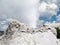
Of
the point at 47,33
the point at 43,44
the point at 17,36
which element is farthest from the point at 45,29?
the point at 17,36

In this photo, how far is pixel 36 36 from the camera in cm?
768

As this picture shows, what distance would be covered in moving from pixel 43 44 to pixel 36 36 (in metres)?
0.44

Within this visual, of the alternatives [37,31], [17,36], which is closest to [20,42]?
[17,36]

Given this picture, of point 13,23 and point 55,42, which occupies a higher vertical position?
point 13,23

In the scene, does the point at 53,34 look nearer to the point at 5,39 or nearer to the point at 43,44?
the point at 43,44

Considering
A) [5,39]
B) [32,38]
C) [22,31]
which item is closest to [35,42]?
[32,38]

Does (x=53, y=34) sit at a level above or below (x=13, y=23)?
below

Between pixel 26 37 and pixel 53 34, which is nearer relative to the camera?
pixel 26 37

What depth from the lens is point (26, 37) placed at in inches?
298

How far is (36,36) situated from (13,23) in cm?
114

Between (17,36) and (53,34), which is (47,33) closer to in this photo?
(53,34)

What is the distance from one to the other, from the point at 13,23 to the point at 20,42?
962 mm

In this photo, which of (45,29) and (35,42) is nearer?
(35,42)

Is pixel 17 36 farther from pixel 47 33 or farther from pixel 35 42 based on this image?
pixel 47 33
